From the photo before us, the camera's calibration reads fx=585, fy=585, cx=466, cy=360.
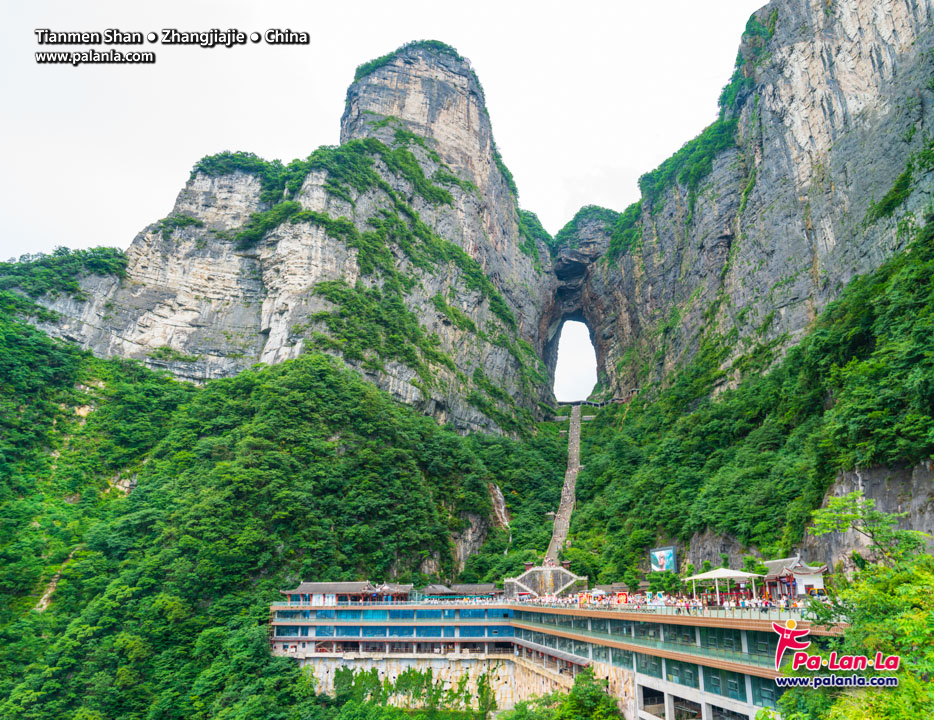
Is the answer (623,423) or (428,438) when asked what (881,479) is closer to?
(428,438)

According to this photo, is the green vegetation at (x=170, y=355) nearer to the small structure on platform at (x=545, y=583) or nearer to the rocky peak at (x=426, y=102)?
the small structure on platform at (x=545, y=583)

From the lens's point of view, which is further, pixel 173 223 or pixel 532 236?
pixel 532 236

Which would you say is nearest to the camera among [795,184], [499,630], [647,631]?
[647,631]

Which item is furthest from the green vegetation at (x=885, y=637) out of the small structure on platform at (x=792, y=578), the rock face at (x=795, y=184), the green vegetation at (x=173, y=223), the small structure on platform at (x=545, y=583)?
the green vegetation at (x=173, y=223)

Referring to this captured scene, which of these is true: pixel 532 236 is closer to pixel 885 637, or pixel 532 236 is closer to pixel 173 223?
pixel 173 223

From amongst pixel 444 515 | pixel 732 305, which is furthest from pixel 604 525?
pixel 732 305

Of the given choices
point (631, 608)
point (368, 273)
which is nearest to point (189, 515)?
point (631, 608)

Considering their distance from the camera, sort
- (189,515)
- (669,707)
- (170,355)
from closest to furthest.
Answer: (669,707) < (189,515) < (170,355)
